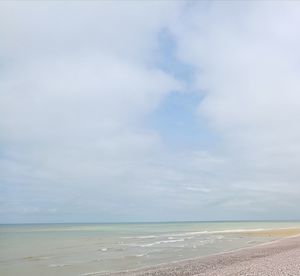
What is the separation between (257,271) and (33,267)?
64.4ft

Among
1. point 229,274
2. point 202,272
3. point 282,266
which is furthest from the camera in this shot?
point 202,272

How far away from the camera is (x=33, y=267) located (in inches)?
1409

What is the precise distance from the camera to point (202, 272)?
2756 cm

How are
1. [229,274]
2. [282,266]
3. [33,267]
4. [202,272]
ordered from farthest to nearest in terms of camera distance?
[33,267] → [202,272] → [282,266] → [229,274]

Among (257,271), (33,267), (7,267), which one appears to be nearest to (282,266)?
(257,271)

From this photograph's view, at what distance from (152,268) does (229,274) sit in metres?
9.00

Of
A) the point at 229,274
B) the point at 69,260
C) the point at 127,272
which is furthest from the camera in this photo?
the point at 69,260

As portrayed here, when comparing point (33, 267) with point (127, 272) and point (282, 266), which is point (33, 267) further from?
point (282, 266)

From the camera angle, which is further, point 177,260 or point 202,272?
point 177,260

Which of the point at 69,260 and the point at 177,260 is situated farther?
the point at 69,260

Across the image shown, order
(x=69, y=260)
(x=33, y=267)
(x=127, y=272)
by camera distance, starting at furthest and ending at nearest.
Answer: (x=69, y=260) → (x=33, y=267) → (x=127, y=272)

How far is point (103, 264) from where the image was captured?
36.0 meters

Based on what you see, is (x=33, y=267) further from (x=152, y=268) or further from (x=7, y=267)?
(x=152, y=268)

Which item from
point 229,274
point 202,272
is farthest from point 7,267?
point 229,274
